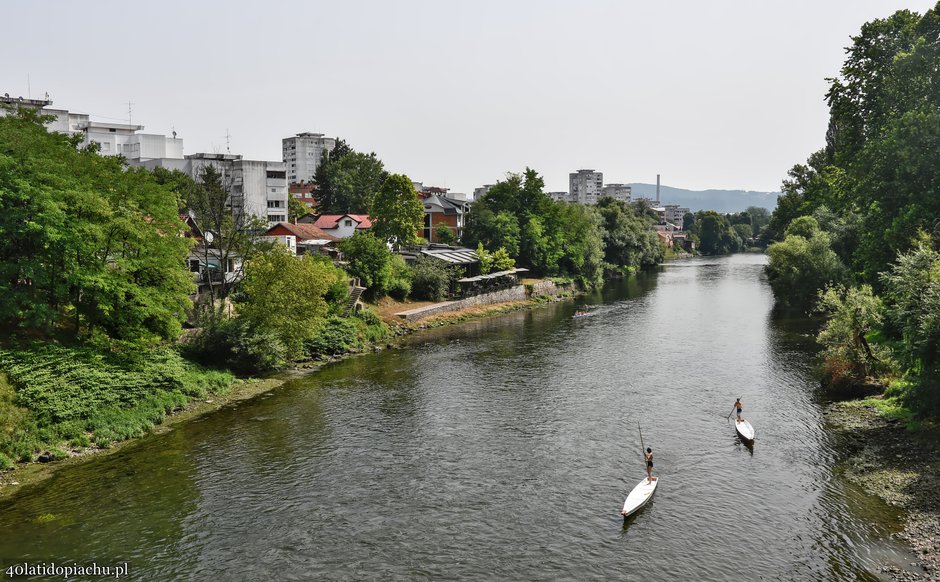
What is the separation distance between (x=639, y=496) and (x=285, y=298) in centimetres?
2759

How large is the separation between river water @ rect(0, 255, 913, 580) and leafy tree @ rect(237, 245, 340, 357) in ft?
11.7

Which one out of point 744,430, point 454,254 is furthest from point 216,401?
point 454,254

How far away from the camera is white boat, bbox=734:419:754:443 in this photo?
31.0 m

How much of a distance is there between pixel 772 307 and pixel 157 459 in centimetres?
6548

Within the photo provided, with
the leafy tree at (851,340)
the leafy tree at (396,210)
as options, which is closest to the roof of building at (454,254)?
the leafy tree at (396,210)

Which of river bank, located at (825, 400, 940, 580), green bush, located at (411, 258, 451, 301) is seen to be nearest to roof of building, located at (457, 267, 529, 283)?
green bush, located at (411, 258, 451, 301)

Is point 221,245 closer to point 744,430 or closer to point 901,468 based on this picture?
point 744,430

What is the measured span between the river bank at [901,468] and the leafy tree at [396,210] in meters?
52.2

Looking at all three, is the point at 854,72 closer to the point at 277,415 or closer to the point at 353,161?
the point at 277,415

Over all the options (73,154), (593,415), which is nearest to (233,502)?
(593,415)

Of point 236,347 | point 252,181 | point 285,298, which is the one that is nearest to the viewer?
point 236,347

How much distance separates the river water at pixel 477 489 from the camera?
69.7ft

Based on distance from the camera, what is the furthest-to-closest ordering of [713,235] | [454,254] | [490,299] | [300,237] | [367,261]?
[713,235], [454,254], [490,299], [300,237], [367,261]

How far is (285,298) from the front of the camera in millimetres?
43812
